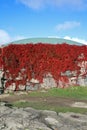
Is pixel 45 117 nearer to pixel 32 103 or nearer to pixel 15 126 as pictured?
pixel 15 126

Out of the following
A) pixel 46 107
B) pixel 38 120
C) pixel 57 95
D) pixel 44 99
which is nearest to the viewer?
pixel 38 120

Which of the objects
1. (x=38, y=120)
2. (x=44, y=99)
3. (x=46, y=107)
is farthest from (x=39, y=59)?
(x=38, y=120)

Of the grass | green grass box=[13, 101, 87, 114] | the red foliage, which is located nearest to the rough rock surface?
green grass box=[13, 101, 87, 114]

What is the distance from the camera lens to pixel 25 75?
18.2 meters

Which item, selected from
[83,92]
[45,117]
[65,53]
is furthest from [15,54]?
[45,117]

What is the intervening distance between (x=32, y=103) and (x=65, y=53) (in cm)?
511

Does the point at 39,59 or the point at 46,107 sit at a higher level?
the point at 39,59

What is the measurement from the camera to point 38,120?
1002 cm

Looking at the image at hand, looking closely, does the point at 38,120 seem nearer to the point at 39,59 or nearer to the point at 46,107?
the point at 46,107

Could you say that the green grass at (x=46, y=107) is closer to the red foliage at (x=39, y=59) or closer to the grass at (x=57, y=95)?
the grass at (x=57, y=95)

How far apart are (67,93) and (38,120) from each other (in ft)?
23.2

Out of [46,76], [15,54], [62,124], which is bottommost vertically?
[62,124]

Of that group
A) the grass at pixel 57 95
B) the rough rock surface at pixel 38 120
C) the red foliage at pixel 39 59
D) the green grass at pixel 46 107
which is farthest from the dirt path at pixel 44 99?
the rough rock surface at pixel 38 120

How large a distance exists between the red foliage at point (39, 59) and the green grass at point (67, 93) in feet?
3.36
